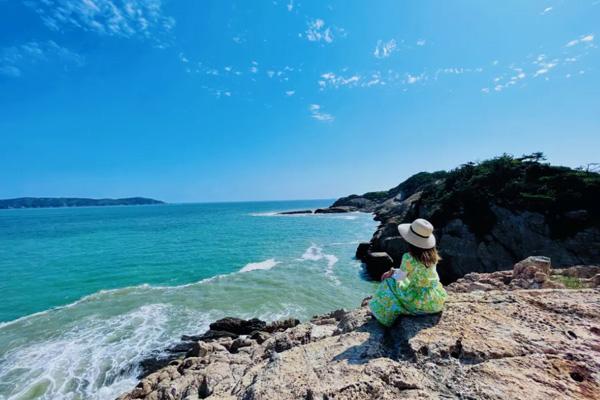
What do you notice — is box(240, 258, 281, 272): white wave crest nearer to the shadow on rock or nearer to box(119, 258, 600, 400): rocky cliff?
box(119, 258, 600, 400): rocky cliff

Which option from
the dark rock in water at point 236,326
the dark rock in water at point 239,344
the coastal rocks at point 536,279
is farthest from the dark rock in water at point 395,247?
the dark rock in water at point 239,344

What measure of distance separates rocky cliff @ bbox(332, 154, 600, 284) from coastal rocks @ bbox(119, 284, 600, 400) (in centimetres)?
1613

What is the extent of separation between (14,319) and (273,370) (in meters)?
17.8

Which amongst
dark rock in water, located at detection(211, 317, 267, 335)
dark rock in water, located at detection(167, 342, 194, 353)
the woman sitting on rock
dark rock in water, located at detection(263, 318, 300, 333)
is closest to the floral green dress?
the woman sitting on rock

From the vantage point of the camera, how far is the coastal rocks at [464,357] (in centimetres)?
290

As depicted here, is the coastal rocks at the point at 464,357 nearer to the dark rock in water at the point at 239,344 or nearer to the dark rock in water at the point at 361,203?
the dark rock in water at the point at 239,344

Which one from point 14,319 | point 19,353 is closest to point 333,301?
point 19,353

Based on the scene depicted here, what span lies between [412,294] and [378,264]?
19086 millimetres

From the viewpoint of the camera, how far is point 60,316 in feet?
47.3

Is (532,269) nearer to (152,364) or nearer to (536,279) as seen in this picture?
(536,279)

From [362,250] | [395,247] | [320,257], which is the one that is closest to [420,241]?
[395,247]

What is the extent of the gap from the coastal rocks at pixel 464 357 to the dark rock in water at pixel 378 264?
56.7 feet

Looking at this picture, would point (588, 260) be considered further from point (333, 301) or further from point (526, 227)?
point (333, 301)

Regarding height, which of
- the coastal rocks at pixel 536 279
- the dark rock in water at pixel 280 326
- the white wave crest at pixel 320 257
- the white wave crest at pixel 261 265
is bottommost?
the white wave crest at pixel 320 257
